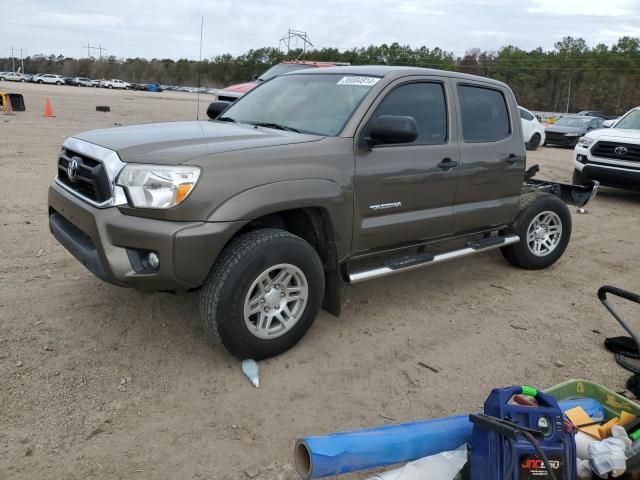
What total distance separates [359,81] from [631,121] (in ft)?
29.5

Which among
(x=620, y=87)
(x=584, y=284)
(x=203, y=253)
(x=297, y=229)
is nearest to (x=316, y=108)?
(x=297, y=229)

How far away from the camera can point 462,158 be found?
4.60 m

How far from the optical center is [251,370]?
3.45 m

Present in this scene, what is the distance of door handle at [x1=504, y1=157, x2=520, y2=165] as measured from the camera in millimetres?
5074

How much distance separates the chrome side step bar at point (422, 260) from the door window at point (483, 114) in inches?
37.1

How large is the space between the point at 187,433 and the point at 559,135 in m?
22.1

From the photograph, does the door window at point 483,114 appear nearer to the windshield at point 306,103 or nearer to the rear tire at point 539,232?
the rear tire at point 539,232

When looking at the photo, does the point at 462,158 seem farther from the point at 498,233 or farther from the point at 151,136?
the point at 151,136

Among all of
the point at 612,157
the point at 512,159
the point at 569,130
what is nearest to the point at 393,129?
the point at 512,159

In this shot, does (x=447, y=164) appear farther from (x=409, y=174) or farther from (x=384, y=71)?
(x=384, y=71)

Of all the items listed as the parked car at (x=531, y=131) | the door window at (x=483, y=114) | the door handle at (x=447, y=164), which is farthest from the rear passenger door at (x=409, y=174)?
the parked car at (x=531, y=131)

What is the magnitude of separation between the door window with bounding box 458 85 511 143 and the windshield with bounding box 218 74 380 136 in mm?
1030

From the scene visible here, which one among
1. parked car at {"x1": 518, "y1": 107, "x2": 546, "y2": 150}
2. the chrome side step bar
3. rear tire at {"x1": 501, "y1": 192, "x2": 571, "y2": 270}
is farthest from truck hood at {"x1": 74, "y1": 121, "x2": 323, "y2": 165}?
parked car at {"x1": 518, "y1": 107, "x2": 546, "y2": 150}

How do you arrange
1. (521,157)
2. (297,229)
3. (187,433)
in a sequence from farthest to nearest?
(521,157) → (297,229) → (187,433)
